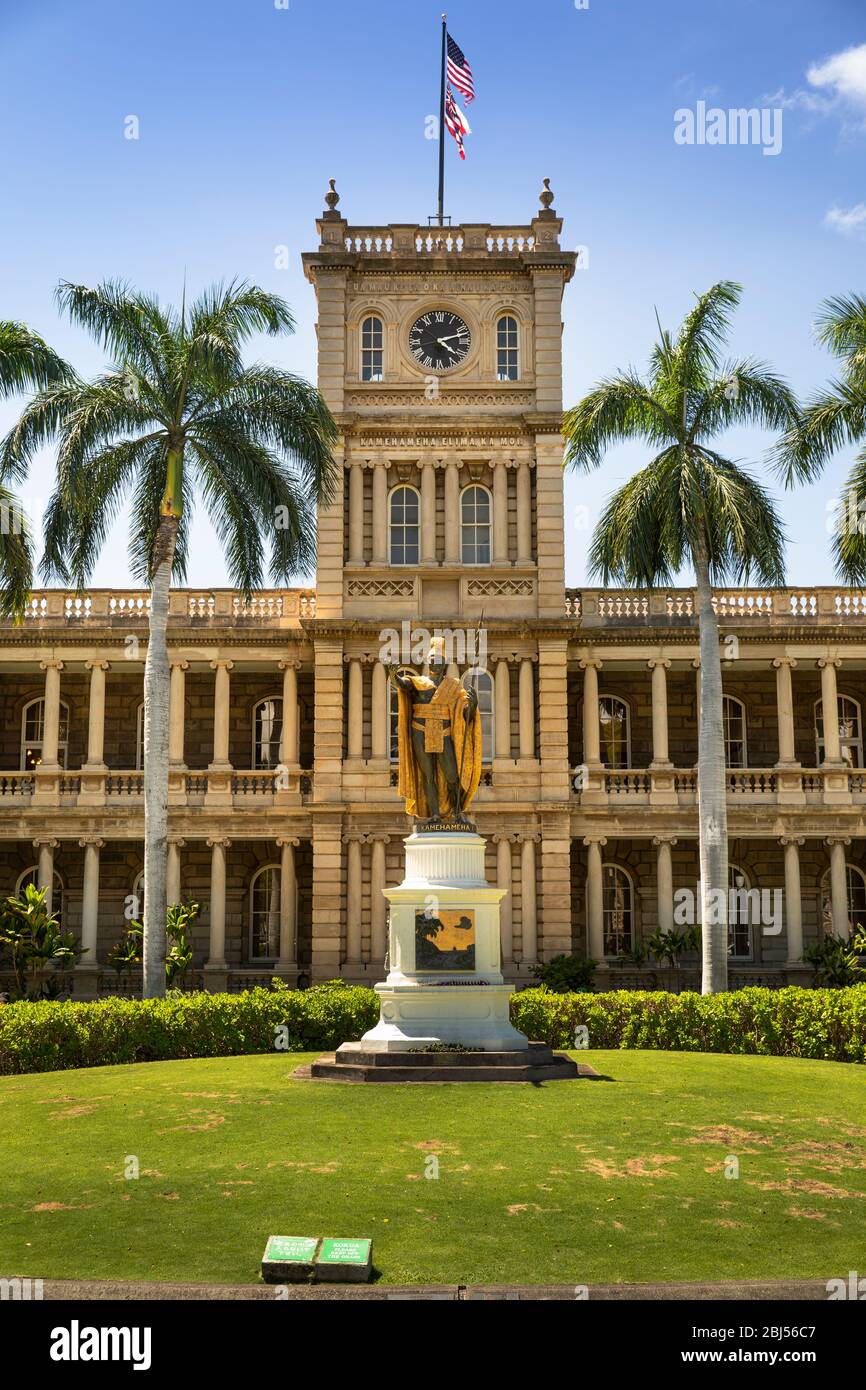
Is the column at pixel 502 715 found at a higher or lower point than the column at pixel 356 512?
lower

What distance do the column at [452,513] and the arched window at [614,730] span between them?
17.8 ft

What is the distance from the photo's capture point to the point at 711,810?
2369cm

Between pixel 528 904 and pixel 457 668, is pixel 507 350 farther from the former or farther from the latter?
pixel 528 904

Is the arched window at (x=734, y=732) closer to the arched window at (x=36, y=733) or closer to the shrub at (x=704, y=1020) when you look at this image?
the shrub at (x=704, y=1020)

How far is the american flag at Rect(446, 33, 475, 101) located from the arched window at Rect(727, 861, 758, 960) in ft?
58.6

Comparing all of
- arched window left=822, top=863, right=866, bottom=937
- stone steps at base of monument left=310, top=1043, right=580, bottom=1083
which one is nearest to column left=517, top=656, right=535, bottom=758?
arched window left=822, top=863, right=866, bottom=937

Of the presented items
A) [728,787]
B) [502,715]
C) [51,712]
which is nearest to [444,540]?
[502,715]

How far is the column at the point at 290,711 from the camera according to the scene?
101ft

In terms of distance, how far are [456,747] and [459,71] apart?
1894cm

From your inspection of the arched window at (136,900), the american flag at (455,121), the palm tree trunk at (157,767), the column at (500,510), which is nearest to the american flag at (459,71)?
the american flag at (455,121)

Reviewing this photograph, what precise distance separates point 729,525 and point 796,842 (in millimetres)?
9432

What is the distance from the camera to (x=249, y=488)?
922 inches

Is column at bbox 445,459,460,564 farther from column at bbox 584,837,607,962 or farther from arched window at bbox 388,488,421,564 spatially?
column at bbox 584,837,607,962
